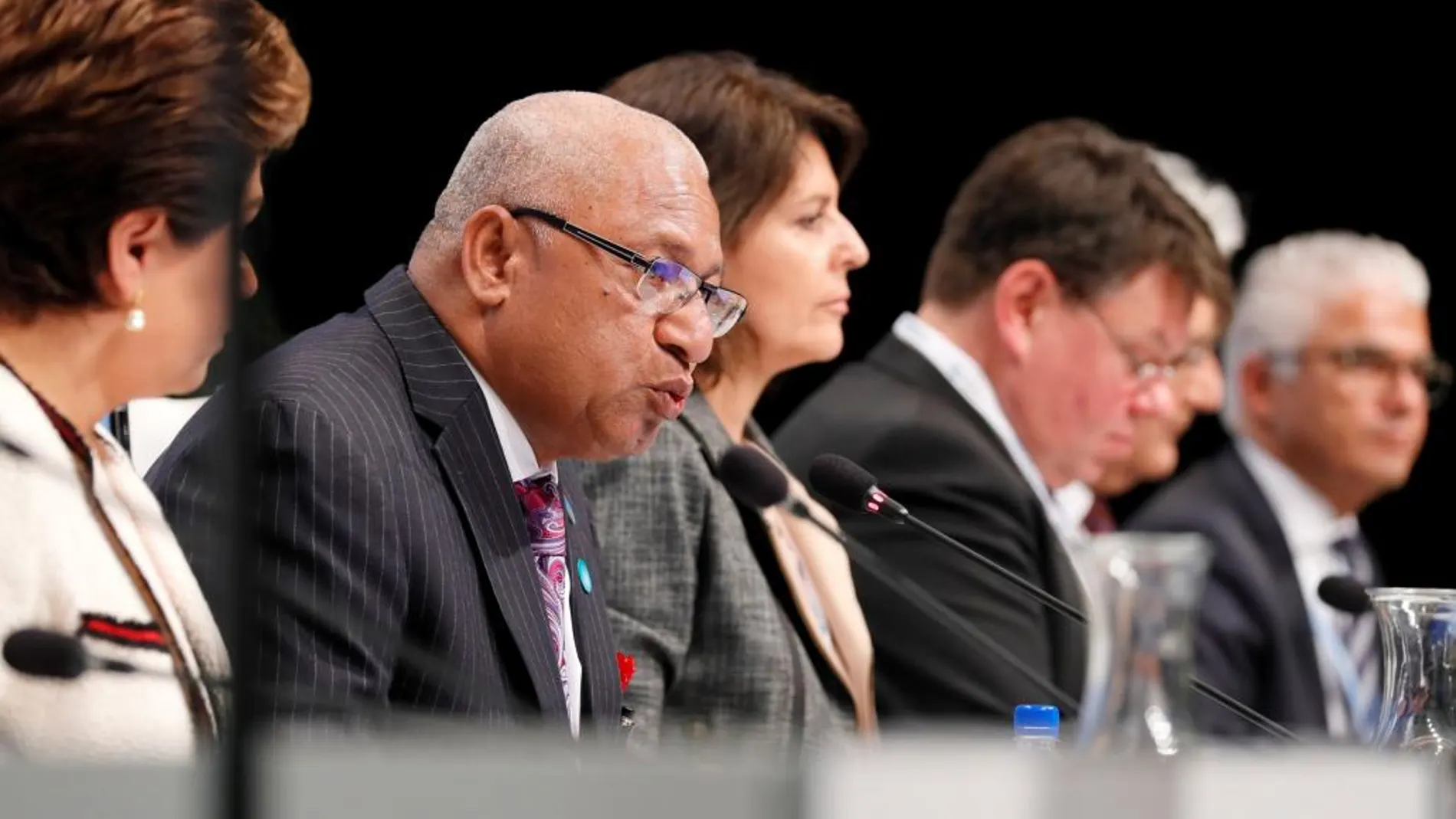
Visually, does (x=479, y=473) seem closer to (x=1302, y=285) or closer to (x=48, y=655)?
(x=48, y=655)

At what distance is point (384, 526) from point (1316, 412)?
2442 millimetres

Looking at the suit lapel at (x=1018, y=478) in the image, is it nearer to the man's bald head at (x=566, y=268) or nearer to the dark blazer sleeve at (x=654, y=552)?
the dark blazer sleeve at (x=654, y=552)

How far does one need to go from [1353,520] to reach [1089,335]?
2.75ft

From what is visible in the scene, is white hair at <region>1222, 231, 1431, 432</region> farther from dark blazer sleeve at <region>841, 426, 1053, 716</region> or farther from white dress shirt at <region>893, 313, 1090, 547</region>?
dark blazer sleeve at <region>841, 426, 1053, 716</region>

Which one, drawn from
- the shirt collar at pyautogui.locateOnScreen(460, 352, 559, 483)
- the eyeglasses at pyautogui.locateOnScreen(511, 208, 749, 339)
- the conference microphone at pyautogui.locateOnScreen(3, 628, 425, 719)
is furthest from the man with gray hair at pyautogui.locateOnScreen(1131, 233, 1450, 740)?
the conference microphone at pyautogui.locateOnScreen(3, 628, 425, 719)

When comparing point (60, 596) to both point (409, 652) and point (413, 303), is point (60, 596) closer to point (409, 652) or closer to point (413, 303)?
point (409, 652)

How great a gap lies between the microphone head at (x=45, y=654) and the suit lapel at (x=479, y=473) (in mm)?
429

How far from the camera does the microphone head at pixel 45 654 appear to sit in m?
1.51

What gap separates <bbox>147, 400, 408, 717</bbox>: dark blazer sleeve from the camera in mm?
1671

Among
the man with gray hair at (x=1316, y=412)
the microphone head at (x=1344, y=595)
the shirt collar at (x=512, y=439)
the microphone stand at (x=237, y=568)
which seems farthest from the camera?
the man with gray hair at (x=1316, y=412)

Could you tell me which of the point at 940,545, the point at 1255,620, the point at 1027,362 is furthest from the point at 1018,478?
the point at 1255,620

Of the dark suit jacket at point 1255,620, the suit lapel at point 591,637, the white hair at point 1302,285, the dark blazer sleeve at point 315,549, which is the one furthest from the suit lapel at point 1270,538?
the dark blazer sleeve at point 315,549

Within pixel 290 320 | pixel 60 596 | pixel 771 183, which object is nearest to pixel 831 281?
pixel 771 183

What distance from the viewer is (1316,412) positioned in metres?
3.78
